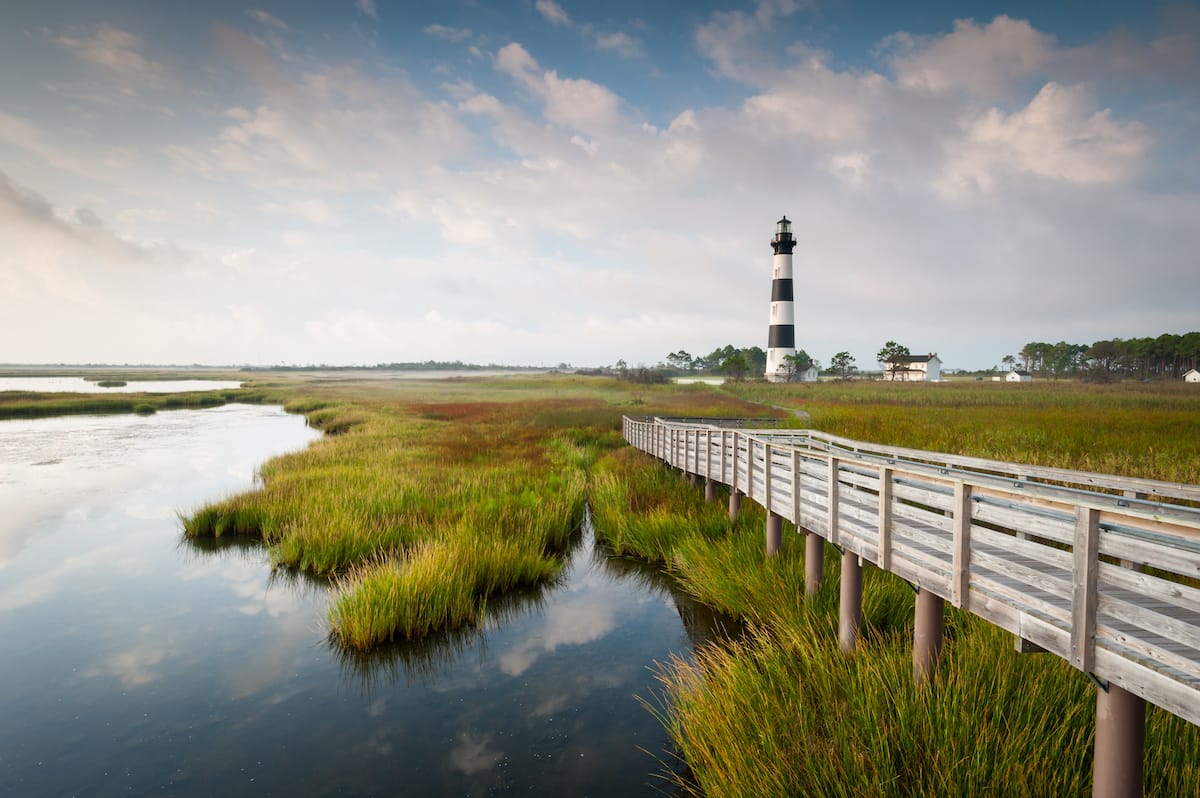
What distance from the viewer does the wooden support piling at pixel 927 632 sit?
18.5 ft

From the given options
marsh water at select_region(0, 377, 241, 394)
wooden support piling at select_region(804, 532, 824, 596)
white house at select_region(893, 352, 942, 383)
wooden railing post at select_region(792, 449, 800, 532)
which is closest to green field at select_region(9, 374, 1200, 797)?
wooden support piling at select_region(804, 532, 824, 596)

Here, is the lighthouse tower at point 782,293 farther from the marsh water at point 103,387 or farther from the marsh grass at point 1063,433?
the marsh water at point 103,387

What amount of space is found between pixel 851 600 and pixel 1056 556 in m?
3.23

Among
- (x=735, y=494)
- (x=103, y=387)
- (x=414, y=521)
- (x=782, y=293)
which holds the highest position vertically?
(x=782, y=293)

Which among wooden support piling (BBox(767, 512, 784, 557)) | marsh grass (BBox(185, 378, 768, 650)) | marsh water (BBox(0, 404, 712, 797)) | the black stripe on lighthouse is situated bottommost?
marsh water (BBox(0, 404, 712, 797))

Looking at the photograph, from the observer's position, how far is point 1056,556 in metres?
4.10

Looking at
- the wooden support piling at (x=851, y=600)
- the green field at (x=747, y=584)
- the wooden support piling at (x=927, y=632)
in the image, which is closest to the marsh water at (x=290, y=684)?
the green field at (x=747, y=584)

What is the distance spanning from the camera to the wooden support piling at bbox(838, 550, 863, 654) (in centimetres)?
693

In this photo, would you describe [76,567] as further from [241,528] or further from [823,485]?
[823,485]

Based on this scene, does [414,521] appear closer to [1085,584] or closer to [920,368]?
[1085,584]

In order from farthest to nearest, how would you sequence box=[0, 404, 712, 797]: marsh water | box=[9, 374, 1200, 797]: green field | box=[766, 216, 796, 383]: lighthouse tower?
box=[766, 216, 796, 383]: lighthouse tower → box=[0, 404, 712, 797]: marsh water → box=[9, 374, 1200, 797]: green field

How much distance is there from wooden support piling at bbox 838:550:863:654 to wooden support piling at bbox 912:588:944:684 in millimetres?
1145

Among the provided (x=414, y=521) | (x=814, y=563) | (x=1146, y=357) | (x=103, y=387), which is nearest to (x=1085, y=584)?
(x=814, y=563)

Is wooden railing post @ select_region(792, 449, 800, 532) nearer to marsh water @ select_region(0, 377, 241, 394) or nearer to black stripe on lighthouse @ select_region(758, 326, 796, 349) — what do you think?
black stripe on lighthouse @ select_region(758, 326, 796, 349)
